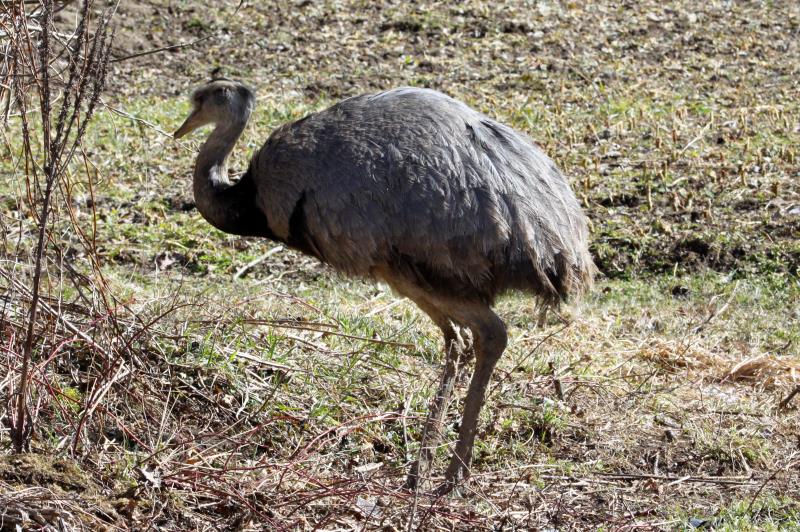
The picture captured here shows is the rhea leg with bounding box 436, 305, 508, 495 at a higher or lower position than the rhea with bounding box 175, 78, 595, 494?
lower

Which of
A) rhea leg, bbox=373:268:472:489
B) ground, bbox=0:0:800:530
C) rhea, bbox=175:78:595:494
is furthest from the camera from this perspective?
rhea leg, bbox=373:268:472:489

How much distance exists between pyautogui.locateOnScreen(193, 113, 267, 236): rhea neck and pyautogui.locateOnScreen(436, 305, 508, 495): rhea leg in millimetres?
1081

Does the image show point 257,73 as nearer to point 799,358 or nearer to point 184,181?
point 184,181

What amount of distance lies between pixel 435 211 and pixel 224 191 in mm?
1223

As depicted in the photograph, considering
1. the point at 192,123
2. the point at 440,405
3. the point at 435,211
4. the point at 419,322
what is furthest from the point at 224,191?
the point at 419,322

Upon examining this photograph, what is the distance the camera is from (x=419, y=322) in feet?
21.3

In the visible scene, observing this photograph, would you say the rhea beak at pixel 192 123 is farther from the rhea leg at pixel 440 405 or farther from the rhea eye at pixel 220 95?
the rhea leg at pixel 440 405

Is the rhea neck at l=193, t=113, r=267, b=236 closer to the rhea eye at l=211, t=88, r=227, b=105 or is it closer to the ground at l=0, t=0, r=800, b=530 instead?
the rhea eye at l=211, t=88, r=227, b=105

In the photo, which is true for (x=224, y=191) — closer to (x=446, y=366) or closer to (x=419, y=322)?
(x=446, y=366)

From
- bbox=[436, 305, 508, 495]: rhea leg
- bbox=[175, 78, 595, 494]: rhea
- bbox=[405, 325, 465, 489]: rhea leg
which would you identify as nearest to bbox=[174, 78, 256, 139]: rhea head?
bbox=[175, 78, 595, 494]: rhea

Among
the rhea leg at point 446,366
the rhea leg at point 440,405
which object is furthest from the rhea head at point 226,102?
the rhea leg at point 440,405

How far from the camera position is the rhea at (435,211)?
472 cm

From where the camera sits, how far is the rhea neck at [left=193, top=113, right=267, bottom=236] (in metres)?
5.36

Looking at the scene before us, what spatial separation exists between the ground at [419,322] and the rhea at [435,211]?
A: 41 centimetres
